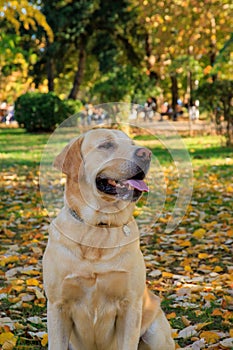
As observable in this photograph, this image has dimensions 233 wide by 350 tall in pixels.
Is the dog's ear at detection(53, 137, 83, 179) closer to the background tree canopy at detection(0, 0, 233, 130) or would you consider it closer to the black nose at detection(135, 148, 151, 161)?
the black nose at detection(135, 148, 151, 161)

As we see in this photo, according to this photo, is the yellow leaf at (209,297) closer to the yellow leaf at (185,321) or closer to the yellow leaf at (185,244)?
the yellow leaf at (185,321)

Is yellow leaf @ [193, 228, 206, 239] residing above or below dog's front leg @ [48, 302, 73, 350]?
below

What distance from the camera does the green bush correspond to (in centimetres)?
2694

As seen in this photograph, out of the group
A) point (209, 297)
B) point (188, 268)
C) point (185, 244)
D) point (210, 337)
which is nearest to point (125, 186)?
point (210, 337)

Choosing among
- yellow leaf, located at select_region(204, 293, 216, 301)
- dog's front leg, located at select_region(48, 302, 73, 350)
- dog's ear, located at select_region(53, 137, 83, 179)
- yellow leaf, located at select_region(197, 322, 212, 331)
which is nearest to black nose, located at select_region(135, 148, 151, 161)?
dog's ear, located at select_region(53, 137, 83, 179)

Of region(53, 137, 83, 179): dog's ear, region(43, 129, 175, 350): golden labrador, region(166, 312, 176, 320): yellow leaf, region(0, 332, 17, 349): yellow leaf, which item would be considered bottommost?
region(166, 312, 176, 320): yellow leaf

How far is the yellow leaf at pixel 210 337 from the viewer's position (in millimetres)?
4206

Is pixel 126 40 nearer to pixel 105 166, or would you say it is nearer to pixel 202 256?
pixel 202 256

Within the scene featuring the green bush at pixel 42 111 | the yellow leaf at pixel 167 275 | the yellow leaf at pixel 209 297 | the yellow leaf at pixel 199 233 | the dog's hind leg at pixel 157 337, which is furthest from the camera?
the green bush at pixel 42 111

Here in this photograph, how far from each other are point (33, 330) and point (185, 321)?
45.2 inches

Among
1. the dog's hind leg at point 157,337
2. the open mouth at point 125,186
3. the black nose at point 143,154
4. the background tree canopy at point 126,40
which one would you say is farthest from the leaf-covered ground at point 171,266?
the background tree canopy at point 126,40

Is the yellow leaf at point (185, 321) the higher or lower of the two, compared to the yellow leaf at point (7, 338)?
lower

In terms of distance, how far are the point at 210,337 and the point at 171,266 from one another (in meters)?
2.06

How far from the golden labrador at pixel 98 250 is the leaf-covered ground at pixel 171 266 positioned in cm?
62
